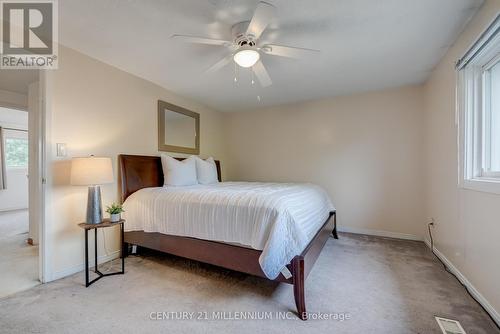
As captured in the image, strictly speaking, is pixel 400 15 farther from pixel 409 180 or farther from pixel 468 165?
pixel 409 180

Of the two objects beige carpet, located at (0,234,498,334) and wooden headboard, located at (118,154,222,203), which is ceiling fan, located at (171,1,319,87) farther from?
beige carpet, located at (0,234,498,334)

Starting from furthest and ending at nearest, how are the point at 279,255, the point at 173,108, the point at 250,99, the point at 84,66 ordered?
the point at 250,99 → the point at 173,108 → the point at 84,66 → the point at 279,255

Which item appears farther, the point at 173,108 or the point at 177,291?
the point at 173,108

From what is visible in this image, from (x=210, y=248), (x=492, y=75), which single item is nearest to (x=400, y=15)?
(x=492, y=75)

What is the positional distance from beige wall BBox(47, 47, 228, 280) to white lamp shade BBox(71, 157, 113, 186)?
32cm

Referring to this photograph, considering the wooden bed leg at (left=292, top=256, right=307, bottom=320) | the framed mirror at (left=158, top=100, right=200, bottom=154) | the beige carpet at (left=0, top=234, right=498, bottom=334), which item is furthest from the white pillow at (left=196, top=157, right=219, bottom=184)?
the wooden bed leg at (left=292, top=256, right=307, bottom=320)

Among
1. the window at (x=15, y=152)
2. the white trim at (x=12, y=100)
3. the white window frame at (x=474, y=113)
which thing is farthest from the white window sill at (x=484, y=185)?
the window at (x=15, y=152)

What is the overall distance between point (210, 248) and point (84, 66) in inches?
94.8

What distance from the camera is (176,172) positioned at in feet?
9.98

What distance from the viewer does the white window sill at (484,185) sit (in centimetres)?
154

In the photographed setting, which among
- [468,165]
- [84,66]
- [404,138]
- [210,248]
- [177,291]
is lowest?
[177,291]

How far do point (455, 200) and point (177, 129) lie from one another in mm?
3766

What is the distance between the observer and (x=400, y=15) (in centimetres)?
179

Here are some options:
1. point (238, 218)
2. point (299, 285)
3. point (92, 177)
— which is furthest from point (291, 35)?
point (92, 177)
